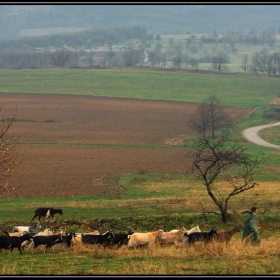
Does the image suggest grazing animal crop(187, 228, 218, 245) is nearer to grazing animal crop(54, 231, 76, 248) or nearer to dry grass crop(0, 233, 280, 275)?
dry grass crop(0, 233, 280, 275)

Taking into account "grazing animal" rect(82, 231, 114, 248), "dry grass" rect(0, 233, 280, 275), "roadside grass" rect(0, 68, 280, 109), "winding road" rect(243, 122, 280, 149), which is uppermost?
"dry grass" rect(0, 233, 280, 275)

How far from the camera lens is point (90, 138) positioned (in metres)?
72.2

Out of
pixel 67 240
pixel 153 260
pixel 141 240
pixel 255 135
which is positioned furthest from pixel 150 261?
pixel 255 135

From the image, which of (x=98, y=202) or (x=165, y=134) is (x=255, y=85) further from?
(x=98, y=202)

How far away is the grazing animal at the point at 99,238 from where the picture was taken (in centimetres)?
2032

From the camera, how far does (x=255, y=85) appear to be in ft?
414

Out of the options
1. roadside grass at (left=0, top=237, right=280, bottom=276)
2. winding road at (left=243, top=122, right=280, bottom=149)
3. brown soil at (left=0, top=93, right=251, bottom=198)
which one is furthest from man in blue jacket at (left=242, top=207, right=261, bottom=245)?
winding road at (left=243, top=122, right=280, bottom=149)

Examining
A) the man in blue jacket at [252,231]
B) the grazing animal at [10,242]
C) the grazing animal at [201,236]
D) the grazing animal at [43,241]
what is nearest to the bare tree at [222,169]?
the grazing animal at [201,236]

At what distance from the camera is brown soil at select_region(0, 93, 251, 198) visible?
152ft

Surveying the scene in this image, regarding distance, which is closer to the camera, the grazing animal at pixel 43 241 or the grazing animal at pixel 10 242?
the grazing animal at pixel 10 242

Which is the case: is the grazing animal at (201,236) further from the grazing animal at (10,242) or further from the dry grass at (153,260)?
the grazing animal at (10,242)

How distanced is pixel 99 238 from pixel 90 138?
52.1 metres

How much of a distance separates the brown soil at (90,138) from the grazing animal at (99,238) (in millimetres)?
13408

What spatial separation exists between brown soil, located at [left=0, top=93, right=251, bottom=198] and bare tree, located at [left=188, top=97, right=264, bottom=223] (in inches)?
117
